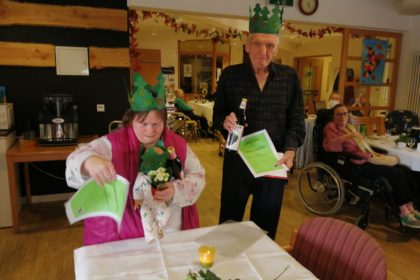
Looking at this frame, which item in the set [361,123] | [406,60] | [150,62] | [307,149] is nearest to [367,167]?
[361,123]

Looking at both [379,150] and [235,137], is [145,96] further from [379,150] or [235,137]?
[379,150]

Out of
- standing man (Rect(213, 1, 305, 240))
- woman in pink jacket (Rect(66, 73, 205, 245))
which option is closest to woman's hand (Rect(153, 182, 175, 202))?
woman in pink jacket (Rect(66, 73, 205, 245))

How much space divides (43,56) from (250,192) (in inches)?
97.9

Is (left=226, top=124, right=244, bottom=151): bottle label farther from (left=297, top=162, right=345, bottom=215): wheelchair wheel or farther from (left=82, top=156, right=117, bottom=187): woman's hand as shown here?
(left=297, top=162, right=345, bottom=215): wheelchair wheel

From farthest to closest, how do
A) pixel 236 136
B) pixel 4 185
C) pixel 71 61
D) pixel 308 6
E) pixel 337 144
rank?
pixel 308 6 < pixel 71 61 < pixel 337 144 < pixel 4 185 < pixel 236 136

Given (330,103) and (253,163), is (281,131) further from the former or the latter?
(330,103)

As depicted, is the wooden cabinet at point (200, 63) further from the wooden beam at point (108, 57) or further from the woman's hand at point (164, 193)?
the woman's hand at point (164, 193)

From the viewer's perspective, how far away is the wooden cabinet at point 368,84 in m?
4.56

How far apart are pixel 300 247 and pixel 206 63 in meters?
8.93

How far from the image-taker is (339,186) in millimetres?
3033

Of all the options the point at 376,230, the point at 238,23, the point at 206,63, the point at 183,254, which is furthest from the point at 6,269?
the point at 206,63

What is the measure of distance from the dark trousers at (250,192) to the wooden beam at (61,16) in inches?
87.0

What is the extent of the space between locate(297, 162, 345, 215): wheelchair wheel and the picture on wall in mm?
2050

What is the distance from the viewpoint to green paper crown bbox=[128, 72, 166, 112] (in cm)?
124
